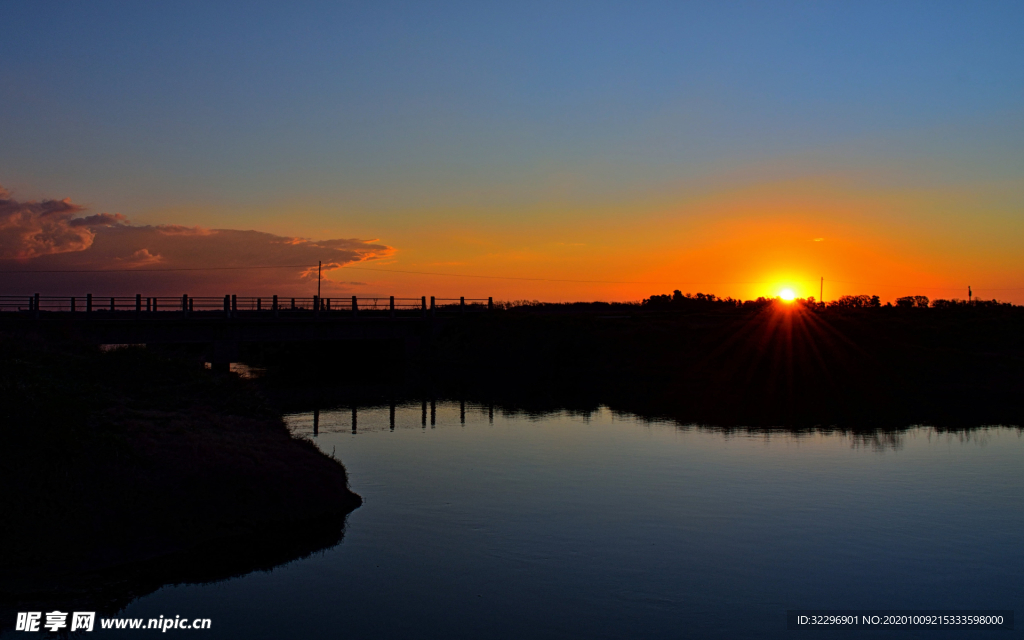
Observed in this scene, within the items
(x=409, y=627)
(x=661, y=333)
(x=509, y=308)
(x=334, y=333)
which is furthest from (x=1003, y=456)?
(x=509, y=308)

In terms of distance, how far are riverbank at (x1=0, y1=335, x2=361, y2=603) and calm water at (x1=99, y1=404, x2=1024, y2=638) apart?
1.21 metres

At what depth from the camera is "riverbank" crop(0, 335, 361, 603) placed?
50.8 ft

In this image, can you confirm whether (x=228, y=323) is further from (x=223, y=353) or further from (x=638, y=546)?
(x=638, y=546)

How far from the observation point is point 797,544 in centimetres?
1797

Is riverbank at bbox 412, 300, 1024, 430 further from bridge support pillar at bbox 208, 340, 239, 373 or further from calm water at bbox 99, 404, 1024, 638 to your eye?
bridge support pillar at bbox 208, 340, 239, 373

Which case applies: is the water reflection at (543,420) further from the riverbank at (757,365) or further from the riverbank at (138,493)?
the riverbank at (138,493)

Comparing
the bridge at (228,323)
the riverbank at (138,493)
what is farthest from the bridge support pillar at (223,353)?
the riverbank at (138,493)

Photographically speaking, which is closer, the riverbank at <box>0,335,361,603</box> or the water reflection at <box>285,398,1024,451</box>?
the riverbank at <box>0,335,361,603</box>

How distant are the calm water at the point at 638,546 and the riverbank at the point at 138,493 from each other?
1.21 metres

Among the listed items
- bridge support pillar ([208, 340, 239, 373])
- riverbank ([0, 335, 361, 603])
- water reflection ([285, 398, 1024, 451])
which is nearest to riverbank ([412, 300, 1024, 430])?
water reflection ([285, 398, 1024, 451])

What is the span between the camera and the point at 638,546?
17781mm

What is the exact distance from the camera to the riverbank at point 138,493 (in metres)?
15.5

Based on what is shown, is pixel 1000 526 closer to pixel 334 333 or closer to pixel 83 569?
pixel 83 569

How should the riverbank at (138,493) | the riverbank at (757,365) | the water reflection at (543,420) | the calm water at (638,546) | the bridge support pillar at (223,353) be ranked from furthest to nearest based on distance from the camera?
the bridge support pillar at (223,353)
the riverbank at (757,365)
the water reflection at (543,420)
the riverbank at (138,493)
the calm water at (638,546)
